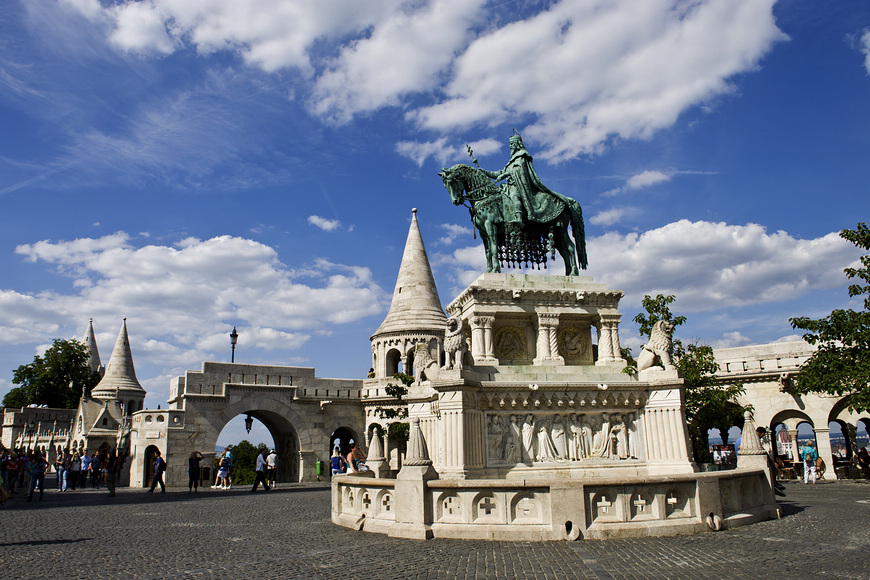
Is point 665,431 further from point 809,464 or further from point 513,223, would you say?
point 809,464

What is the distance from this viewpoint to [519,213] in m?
14.1

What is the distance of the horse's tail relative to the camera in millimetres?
14680

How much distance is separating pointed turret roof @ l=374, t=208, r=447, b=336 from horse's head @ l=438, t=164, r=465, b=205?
20.7 m

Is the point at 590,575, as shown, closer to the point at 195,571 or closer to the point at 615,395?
the point at 195,571

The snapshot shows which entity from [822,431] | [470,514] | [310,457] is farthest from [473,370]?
[310,457]

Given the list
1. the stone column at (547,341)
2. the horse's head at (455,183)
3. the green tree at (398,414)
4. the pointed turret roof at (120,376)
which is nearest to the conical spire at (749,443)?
the stone column at (547,341)

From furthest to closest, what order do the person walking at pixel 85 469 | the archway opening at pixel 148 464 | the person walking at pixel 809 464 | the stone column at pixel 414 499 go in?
the archway opening at pixel 148 464, the person walking at pixel 85 469, the person walking at pixel 809 464, the stone column at pixel 414 499

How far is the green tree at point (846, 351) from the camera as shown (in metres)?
17.4

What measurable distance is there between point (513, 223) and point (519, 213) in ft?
0.88

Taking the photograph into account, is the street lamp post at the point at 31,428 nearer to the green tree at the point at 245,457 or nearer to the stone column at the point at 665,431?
the green tree at the point at 245,457

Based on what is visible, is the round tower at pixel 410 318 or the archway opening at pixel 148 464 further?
the round tower at pixel 410 318

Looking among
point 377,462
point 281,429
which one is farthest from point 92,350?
point 377,462

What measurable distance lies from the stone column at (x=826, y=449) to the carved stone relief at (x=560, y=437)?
1681cm

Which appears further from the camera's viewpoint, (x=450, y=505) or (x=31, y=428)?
(x=31, y=428)
